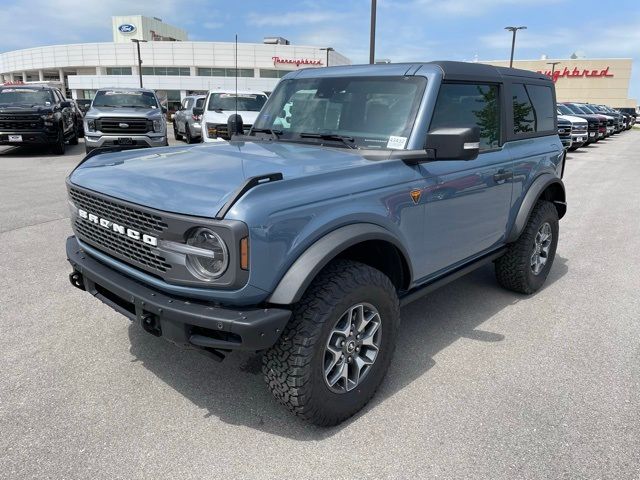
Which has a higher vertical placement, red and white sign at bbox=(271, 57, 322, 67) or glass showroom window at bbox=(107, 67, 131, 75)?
red and white sign at bbox=(271, 57, 322, 67)

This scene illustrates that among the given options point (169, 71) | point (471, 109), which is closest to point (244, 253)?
point (471, 109)

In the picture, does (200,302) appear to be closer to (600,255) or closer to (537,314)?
(537,314)

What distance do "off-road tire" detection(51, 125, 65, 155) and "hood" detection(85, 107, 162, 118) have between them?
2027 millimetres

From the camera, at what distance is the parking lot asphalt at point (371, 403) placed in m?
2.46

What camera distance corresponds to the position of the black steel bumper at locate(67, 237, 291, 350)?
88.3 inches

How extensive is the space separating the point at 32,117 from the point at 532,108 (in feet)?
45.2

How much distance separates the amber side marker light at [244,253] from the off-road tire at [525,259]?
297 cm

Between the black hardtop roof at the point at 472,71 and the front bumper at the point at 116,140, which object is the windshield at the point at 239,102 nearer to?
the front bumper at the point at 116,140

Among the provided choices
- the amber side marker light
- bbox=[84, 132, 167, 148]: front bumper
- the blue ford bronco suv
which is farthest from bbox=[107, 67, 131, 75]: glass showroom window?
the amber side marker light

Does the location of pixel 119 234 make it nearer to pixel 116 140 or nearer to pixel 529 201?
pixel 529 201

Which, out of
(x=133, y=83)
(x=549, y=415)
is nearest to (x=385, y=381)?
(x=549, y=415)

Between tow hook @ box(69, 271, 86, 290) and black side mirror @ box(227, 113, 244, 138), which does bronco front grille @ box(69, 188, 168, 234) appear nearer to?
tow hook @ box(69, 271, 86, 290)

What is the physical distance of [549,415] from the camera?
9.39ft

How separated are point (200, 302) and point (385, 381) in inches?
55.1
